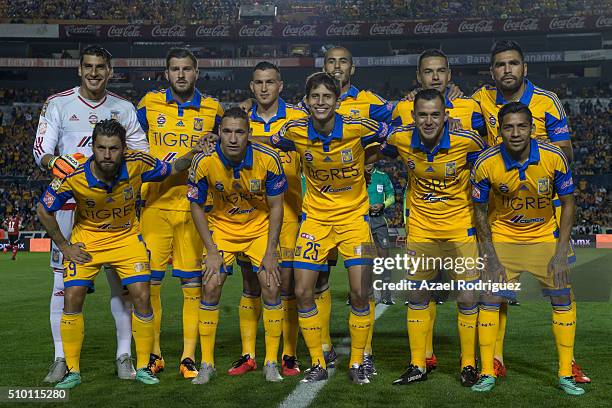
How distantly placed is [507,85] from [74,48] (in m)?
40.2

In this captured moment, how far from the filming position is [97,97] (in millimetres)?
6293

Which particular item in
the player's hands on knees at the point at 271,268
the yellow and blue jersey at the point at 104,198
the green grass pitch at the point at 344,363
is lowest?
the green grass pitch at the point at 344,363

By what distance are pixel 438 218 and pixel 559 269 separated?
3.17 feet

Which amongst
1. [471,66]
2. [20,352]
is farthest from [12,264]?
[471,66]

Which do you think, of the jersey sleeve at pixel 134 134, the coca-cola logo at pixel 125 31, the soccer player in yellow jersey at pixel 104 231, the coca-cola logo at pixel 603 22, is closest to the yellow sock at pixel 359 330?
the soccer player in yellow jersey at pixel 104 231

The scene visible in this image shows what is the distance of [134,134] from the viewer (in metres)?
6.33

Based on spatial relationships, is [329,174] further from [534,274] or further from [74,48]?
[74,48]

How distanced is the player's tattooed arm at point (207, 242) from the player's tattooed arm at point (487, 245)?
204 cm

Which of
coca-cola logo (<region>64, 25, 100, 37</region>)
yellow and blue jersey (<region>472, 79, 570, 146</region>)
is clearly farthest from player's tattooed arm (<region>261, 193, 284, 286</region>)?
coca-cola logo (<region>64, 25, 100, 37</region>)

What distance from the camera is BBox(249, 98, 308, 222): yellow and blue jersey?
251 inches

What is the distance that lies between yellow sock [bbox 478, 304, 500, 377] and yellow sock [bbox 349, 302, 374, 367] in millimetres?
870

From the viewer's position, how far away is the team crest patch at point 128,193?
5734mm

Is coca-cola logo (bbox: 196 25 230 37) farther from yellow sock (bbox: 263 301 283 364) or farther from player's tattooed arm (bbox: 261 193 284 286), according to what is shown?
yellow sock (bbox: 263 301 283 364)

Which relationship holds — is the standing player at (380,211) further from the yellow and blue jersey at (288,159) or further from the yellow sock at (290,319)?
the yellow sock at (290,319)
